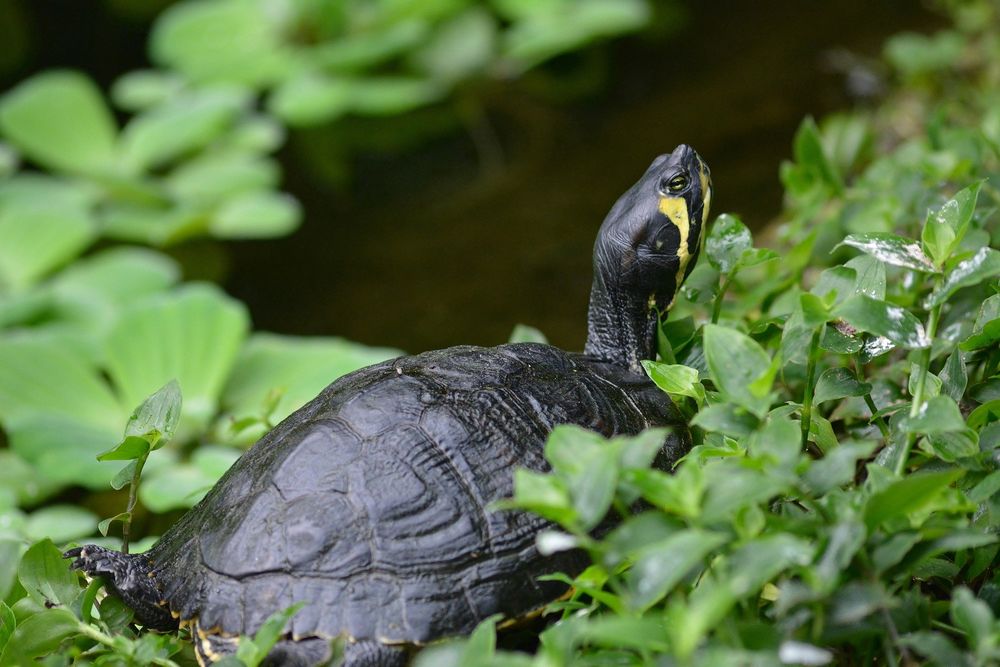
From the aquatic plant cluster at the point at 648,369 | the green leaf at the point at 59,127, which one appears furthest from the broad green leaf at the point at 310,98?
the green leaf at the point at 59,127

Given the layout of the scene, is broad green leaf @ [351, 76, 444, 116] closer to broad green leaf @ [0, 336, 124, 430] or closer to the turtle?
broad green leaf @ [0, 336, 124, 430]

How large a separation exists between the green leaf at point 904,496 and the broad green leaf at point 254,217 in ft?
7.42

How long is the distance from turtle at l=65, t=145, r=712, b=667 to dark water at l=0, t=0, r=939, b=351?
129cm

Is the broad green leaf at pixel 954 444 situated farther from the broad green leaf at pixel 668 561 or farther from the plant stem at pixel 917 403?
the broad green leaf at pixel 668 561

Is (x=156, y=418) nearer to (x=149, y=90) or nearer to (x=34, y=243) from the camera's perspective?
(x=34, y=243)

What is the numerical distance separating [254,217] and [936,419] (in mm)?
2312

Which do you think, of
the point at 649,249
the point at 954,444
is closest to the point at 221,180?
the point at 649,249

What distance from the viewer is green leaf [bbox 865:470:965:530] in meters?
0.86

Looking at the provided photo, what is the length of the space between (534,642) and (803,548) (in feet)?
1.62

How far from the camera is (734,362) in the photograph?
3.25 feet

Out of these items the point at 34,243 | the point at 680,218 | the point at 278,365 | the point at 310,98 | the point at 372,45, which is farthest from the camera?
the point at 372,45

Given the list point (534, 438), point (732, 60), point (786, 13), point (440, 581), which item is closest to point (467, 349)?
point (534, 438)

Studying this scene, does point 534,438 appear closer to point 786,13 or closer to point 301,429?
point 301,429

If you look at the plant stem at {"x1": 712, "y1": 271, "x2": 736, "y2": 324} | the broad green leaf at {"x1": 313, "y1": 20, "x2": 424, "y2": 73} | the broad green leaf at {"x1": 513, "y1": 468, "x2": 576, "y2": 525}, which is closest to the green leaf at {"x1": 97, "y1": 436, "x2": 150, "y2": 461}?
the broad green leaf at {"x1": 513, "y1": 468, "x2": 576, "y2": 525}
